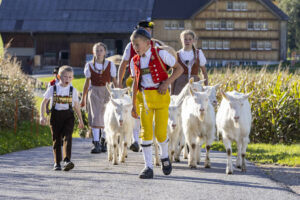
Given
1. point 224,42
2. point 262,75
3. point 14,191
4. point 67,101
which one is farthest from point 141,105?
point 224,42

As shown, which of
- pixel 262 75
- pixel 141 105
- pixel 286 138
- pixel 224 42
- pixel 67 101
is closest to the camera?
pixel 141 105

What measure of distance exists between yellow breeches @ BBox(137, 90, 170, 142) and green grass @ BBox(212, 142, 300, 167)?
11.0ft

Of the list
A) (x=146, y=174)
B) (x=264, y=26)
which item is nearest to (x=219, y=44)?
(x=264, y=26)

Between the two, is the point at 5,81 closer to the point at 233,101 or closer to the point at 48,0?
the point at 233,101

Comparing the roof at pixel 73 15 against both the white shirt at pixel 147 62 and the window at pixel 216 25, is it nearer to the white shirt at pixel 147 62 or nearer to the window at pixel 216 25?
the window at pixel 216 25

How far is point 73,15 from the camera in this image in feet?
203

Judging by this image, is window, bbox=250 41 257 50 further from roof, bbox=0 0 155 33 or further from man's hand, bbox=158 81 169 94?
man's hand, bbox=158 81 169 94

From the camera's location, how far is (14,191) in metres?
7.61

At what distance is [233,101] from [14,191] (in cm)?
398

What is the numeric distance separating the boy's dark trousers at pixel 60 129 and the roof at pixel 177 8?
53.6m

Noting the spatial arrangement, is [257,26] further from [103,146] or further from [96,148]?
[96,148]

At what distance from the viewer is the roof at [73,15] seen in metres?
60.1

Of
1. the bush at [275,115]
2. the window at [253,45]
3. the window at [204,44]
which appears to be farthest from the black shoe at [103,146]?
the window at [253,45]

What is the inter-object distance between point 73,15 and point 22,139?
48.4 m
